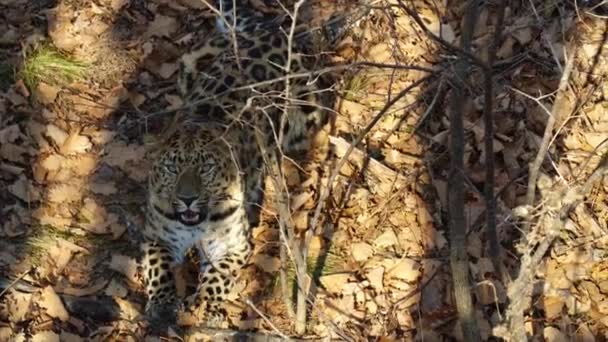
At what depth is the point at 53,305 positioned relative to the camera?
20.2 feet

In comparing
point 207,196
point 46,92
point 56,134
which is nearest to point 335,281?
point 207,196

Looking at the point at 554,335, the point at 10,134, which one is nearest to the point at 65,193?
the point at 10,134

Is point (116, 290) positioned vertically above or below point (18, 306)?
above

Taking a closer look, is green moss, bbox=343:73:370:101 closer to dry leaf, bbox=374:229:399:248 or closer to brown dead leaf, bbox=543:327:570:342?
dry leaf, bbox=374:229:399:248

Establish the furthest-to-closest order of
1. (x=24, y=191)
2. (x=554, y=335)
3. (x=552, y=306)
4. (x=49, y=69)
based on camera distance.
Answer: (x=49, y=69), (x=24, y=191), (x=552, y=306), (x=554, y=335)

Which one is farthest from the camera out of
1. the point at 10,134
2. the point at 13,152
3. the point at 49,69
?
the point at 49,69

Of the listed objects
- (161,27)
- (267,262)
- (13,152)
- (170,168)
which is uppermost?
(161,27)

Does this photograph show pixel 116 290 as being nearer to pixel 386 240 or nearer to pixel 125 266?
pixel 125 266

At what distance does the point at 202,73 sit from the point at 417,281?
7.22ft

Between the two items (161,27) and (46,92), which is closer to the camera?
(46,92)

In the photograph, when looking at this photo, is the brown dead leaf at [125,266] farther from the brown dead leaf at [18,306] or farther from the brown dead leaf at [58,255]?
the brown dead leaf at [18,306]

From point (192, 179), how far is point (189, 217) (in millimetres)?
278

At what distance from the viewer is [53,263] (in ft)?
21.6

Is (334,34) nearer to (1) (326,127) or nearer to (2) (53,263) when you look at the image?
(1) (326,127)
